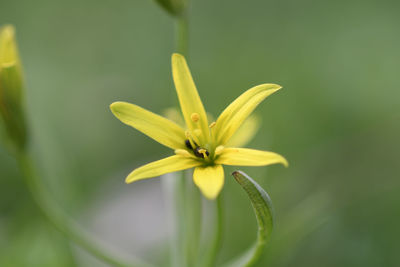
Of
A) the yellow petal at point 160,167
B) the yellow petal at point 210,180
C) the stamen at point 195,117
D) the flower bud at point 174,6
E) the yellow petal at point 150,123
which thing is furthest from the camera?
the flower bud at point 174,6

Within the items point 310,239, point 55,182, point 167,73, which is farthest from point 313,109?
point 55,182

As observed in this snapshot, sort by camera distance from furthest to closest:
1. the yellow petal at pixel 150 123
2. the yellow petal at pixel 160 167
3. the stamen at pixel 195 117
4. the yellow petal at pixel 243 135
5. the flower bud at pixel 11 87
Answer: the yellow petal at pixel 243 135, the flower bud at pixel 11 87, the stamen at pixel 195 117, the yellow petal at pixel 150 123, the yellow petal at pixel 160 167

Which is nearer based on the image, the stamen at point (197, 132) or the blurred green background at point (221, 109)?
the stamen at point (197, 132)

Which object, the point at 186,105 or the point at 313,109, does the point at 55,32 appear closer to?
the point at 313,109

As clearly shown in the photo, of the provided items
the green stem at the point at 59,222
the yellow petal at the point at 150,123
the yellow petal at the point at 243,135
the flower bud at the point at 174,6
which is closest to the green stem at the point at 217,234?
the yellow petal at the point at 150,123

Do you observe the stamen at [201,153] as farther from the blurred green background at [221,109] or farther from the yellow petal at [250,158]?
the blurred green background at [221,109]

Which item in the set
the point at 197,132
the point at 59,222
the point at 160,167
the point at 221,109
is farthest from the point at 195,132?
the point at 221,109

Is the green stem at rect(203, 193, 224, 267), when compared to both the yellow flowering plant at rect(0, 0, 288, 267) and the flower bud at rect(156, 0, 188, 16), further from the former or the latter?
the flower bud at rect(156, 0, 188, 16)
